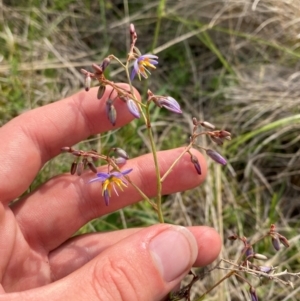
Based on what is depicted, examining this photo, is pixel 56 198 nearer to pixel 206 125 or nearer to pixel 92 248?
pixel 92 248

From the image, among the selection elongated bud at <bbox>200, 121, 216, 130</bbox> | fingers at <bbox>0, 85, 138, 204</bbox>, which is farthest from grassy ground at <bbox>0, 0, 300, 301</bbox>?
elongated bud at <bbox>200, 121, 216, 130</bbox>

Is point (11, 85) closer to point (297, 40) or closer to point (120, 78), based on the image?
point (120, 78)

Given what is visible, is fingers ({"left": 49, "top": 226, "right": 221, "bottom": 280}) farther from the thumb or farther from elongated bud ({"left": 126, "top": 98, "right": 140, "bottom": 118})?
elongated bud ({"left": 126, "top": 98, "right": 140, "bottom": 118})

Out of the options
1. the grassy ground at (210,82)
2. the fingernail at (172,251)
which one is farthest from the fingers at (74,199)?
the fingernail at (172,251)

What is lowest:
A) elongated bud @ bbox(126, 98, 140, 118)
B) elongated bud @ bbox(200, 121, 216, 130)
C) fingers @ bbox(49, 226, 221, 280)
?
fingers @ bbox(49, 226, 221, 280)

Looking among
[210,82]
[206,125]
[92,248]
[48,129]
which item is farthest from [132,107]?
[210,82]

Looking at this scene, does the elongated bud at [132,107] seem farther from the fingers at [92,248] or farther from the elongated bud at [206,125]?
the fingers at [92,248]

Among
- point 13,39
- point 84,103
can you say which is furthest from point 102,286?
point 13,39
